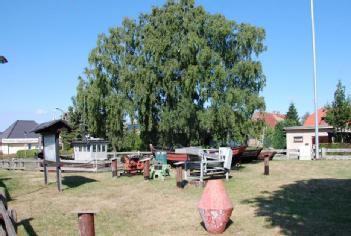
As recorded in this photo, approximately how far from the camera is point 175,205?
1166cm

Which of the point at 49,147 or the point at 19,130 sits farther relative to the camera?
the point at 19,130

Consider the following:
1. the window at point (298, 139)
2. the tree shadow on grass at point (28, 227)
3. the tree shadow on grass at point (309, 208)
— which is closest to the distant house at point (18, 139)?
the window at point (298, 139)

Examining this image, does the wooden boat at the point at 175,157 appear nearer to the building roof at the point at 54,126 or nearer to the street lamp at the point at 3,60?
the building roof at the point at 54,126

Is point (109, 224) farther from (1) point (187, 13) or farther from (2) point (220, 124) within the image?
(1) point (187, 13)

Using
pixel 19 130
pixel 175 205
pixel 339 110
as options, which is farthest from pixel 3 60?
pixel 19 130

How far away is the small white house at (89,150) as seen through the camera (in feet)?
86.2

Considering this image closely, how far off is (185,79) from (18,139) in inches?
2405

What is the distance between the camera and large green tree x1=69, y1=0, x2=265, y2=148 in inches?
1164

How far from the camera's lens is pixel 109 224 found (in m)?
9.45

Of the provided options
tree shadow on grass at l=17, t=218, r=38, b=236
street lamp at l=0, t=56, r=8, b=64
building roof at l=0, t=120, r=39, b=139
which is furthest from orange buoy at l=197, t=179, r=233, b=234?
building roof at l=0, t=120, r=39, b=139

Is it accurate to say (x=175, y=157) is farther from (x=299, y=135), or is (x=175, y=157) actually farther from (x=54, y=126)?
(x=299, y=135)

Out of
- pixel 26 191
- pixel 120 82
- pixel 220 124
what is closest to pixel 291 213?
pixel 26 191

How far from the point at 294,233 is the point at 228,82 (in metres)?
22.6

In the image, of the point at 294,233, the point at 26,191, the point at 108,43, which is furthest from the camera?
the point at 108,43
